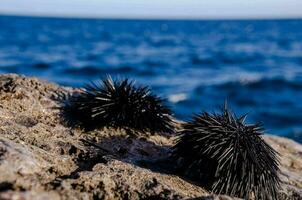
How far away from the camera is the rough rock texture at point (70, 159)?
2838mm

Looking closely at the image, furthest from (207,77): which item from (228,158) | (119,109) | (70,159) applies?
(70,159)

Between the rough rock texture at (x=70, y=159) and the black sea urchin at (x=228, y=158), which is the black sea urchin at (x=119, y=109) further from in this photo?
the black sea urchin at (x=228, y=158)

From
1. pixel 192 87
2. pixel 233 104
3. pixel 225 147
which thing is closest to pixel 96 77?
pixel 192 87

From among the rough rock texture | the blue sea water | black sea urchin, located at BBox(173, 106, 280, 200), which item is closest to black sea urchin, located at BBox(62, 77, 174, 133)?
the rough rock texture

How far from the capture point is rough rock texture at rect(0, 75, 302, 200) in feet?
9.31

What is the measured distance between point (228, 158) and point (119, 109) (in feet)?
4.58

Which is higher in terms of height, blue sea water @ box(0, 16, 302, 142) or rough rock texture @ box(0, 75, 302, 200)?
blue sea water @ box(0, 16, 302, 142)

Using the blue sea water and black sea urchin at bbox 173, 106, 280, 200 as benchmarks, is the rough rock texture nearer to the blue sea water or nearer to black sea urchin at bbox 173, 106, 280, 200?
black sea urchin at bbox 173, 106, 280, 200

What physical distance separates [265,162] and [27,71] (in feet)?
64.1

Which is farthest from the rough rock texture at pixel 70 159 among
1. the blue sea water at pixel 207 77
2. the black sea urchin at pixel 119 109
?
the blue sea water at pixel 207 77

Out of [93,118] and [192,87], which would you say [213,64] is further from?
[93,118]

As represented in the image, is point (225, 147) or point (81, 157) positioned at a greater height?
point (225, 147)

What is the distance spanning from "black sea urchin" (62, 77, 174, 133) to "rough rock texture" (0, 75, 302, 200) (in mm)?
108

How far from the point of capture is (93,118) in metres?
4.62
